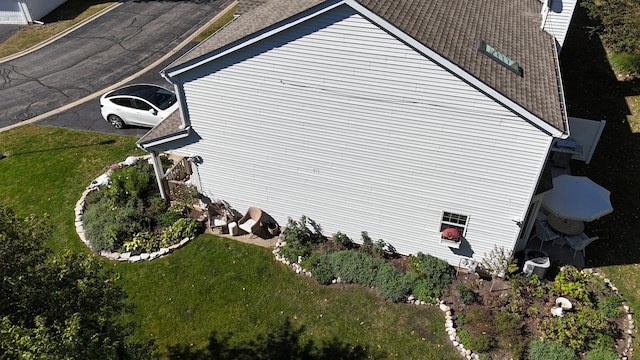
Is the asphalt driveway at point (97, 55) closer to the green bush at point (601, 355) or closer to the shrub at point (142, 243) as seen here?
the shrub at point (142, 243)

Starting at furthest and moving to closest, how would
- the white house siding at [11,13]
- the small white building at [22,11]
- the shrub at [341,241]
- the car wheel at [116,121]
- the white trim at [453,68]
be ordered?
the white house siding at [11,13]
the small white building at [22,11]
the car wheel at [116,121]
the shrub at [341,241]
the white trim at [453,68]

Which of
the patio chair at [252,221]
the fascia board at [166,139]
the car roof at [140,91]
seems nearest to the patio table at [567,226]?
the patio chair at [252,221]

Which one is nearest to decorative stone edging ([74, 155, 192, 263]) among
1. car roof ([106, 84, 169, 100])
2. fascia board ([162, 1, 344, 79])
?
car roof ([106, 84, 169, 100])

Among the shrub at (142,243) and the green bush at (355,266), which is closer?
the green bush at (355,266)

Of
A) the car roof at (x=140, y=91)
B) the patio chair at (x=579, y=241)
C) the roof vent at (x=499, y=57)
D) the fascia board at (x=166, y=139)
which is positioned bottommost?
the patio chair at (x=579, y=241)

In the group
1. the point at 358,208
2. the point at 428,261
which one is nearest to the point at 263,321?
the point at 358,208

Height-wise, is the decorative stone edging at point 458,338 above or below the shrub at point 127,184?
below

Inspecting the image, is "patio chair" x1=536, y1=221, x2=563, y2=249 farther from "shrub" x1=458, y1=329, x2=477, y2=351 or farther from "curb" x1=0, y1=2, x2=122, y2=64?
"curb" x1=0, y1=2, x2=122, y2=64

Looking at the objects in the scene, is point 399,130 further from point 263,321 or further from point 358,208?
point 263,321
